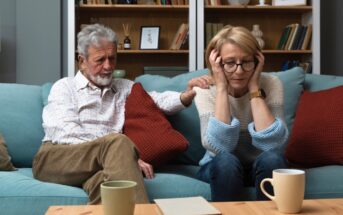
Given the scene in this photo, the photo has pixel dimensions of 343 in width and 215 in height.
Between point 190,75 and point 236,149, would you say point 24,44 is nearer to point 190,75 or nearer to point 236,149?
point 190,75

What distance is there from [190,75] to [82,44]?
0.55 metres

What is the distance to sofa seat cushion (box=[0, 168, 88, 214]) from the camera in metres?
1.77

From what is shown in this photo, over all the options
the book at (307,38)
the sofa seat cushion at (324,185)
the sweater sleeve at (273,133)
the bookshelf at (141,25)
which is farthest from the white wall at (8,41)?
the sofa seat cushion at (324,185)

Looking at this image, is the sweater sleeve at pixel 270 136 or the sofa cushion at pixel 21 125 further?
the sofa cushion at pixel 21 125

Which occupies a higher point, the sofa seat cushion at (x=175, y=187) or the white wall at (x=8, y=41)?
the white wall at (x=8, y=41)

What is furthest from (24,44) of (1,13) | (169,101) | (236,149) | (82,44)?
(236,149)

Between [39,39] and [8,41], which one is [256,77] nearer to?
[39,39]

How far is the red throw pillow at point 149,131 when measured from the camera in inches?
83.6

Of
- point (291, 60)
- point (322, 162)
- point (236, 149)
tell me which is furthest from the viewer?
point (291, 60)

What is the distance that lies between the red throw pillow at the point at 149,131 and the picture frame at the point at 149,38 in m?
1.88

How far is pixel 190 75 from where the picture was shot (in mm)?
2447

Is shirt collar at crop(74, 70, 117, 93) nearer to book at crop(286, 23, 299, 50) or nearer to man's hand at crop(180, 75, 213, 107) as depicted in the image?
man's hand at crop(180, 75, 213, 107)

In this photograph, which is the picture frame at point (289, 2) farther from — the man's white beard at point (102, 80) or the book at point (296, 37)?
the man's white beard at point (102, 80)

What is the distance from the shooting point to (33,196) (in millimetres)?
1782
